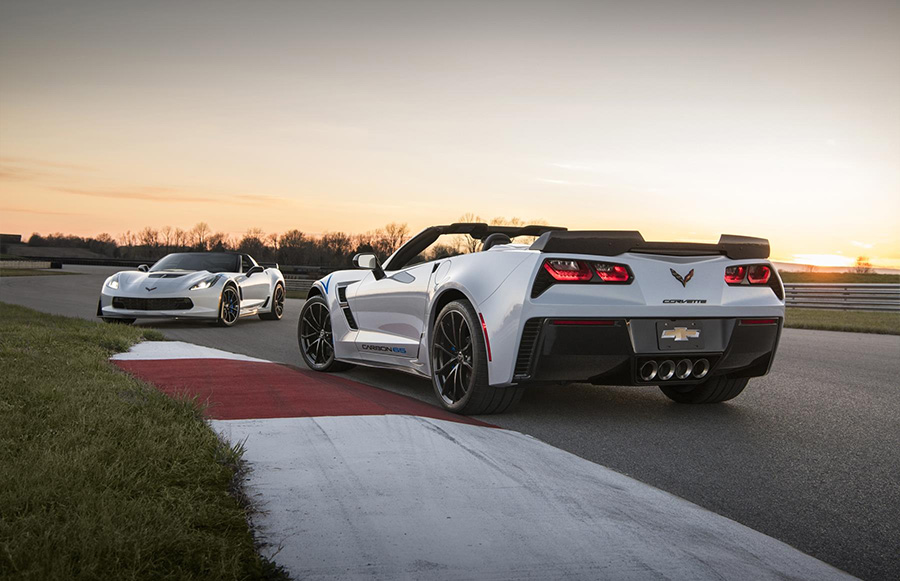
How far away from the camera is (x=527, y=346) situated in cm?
508

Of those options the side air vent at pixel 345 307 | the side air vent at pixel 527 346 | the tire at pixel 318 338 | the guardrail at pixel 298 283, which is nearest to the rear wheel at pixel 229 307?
the tire at pixel 318 338

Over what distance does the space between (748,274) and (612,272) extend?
1.09m

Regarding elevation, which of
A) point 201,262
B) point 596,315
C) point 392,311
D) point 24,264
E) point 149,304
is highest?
point 201,262

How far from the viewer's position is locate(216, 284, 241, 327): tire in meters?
13.9

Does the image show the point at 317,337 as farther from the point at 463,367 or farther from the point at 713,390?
the point at 713,390

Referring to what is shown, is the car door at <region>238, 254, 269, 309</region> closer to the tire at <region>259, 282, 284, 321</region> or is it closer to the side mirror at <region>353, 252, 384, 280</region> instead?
the tire at <region>259, 282, 284, 321</region>

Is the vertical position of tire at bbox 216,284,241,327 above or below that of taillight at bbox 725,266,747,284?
below

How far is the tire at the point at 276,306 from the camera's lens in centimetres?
1581

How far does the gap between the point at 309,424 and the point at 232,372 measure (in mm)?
2479

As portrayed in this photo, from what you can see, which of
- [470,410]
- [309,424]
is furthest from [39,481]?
[470,410]

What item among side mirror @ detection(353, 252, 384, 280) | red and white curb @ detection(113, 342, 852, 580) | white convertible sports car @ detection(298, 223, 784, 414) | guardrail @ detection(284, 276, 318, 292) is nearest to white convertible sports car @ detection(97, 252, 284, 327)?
side mirror @ detection(353, 252, 384, 280)

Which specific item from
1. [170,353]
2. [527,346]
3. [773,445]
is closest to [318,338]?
[170,353]

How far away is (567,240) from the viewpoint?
5117 mm

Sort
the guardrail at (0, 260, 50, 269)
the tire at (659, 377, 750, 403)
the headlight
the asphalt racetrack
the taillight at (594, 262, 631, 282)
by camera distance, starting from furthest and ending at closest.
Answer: the guardrail at (0, 260, 50, 269)
the headlight
the tire at (659, 377, 750, 403)
the taillight at (594, 262, 631, 282)
the asphalt racetrack
